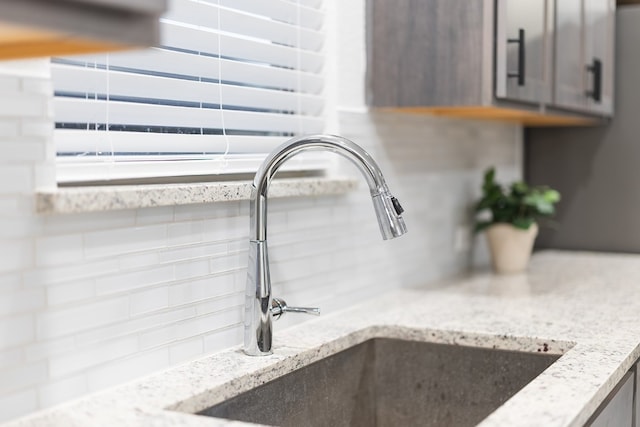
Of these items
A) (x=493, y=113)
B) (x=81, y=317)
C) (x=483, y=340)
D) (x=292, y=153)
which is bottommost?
(x=483, y=340)

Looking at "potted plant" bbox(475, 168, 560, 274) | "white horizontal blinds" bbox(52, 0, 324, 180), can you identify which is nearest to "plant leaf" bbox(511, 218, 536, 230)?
"potted plant" bbox(475, 168, 560, 274)

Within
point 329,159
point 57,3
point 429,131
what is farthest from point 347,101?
point 57,3

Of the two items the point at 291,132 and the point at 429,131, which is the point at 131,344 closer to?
the point at 291,132

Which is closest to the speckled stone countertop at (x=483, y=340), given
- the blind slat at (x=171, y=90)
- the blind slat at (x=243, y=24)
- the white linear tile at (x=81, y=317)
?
the white linear tile at (x=81, y=317)

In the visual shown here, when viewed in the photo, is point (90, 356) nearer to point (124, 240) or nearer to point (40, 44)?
point (124, 240)

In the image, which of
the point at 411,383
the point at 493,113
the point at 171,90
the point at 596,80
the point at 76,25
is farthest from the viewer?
the point at 596,80

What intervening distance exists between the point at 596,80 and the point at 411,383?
142 cm

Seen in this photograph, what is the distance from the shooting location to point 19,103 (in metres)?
1.27

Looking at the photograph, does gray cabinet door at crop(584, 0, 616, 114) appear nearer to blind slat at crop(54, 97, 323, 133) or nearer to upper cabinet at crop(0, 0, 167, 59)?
blind slat at crop(54, 97, 323, 133)

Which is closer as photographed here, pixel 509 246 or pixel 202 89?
pixel 202 89

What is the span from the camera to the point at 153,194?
1.45 meters

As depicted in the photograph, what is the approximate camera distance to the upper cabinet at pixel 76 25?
2.76ft

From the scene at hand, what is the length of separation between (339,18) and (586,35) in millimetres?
1006

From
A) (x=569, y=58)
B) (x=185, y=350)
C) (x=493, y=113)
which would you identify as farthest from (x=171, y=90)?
(x=569, y=58)
